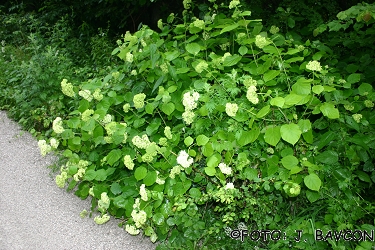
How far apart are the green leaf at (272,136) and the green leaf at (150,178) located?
0.76 m

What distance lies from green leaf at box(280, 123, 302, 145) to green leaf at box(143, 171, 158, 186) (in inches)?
34.1

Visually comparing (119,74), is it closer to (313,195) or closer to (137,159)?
(137,159)

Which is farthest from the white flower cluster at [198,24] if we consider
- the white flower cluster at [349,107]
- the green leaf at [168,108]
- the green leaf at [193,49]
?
the white flower cluster at [349,107]

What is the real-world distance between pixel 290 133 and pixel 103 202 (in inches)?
52.2

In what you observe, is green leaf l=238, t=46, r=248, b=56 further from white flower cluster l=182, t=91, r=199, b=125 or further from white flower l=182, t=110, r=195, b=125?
white flower l=182, t=110, r=195, b=125

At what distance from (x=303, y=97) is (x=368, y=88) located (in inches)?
24.7

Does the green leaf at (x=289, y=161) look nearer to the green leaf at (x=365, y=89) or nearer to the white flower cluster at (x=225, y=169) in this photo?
the white flower cluster at (x=225, y=169)

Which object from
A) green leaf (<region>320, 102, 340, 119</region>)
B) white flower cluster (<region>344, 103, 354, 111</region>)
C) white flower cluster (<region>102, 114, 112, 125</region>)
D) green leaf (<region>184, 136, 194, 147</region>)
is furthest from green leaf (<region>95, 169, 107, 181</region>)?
white flower cluster (<region>344, 103, 354, 111</region>)

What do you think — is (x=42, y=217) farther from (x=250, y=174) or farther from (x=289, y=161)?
(x=289, y=161)

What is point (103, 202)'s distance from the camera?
105 inches

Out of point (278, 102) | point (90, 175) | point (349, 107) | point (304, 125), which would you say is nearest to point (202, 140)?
point (278, 102)

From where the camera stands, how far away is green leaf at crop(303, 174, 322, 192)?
2205 mm

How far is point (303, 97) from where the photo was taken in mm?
2449

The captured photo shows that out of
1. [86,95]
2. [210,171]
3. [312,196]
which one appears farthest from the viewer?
[86,95]
